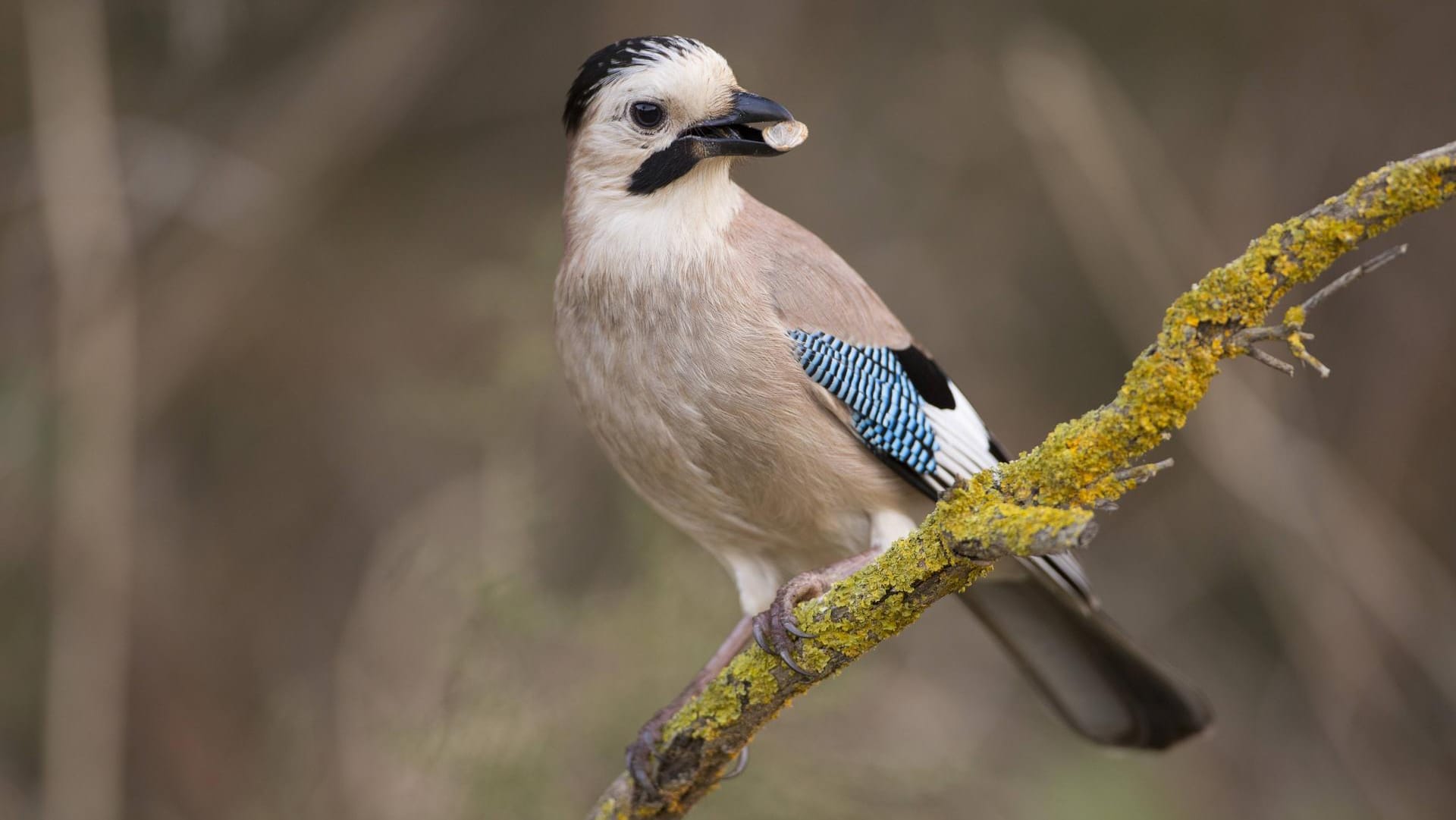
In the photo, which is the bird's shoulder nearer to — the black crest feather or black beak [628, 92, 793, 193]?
black beak [628, 92, 793, 193]

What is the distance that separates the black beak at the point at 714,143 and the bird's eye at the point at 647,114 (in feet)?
0.22

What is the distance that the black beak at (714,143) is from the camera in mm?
3062

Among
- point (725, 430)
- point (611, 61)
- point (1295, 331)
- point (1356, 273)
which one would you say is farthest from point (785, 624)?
point (611, 61)

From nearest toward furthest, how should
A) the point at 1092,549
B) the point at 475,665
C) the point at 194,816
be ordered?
the point at 475,665
the point at 194,816
the point at 1092,549

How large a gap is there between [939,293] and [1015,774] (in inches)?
87.1

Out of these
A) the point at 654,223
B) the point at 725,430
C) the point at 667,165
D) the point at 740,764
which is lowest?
the point at 740,764

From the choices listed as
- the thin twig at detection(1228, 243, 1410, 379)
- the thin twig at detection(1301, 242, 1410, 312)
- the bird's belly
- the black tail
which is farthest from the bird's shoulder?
the thin twig at detection(1301, 242, 1410, 312)

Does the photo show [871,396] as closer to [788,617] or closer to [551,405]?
[788,617]

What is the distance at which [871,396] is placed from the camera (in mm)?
3303

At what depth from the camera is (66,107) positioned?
5.06 meters

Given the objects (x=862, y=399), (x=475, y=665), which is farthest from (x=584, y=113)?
(x=475, y=665)

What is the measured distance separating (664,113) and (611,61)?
198 millimetres

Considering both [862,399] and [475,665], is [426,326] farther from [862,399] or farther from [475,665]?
[862,399]

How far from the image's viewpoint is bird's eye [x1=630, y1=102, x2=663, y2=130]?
10.5ft
